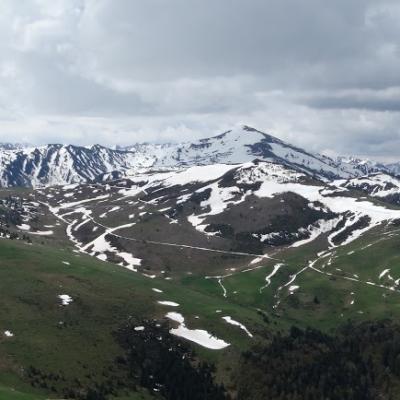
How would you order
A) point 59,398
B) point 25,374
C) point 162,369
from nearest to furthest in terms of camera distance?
point 59,398 < point 25,374 < point 162,369

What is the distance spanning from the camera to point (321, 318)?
193 metres

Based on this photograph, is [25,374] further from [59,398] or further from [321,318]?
[321,318]

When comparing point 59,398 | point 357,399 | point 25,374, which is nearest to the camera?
point 59,398

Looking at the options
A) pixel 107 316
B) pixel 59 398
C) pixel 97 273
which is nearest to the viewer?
pixel 59 398

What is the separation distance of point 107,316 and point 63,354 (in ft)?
91.0

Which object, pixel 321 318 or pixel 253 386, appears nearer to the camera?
pixel 253 386

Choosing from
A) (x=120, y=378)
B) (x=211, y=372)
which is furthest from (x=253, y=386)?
(x=120, y=378)

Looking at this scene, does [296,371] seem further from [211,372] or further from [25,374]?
[25,374]

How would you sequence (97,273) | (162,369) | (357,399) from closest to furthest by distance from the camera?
1. (357,399)
2. (162,369)
3. (97,273)

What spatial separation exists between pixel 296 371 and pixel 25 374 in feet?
185

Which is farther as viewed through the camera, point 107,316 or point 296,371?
point 107,316

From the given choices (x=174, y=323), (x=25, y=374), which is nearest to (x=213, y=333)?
(x=174, y=323)

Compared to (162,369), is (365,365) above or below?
above

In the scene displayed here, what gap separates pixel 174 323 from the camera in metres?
149
